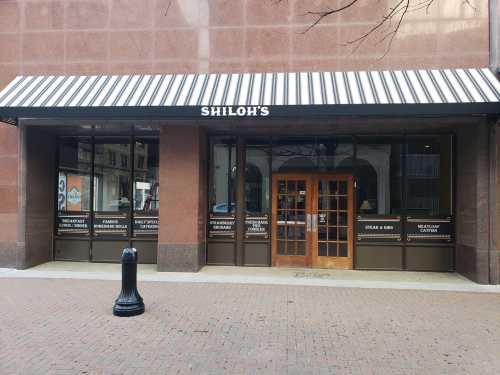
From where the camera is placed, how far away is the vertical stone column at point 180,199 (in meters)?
9.68

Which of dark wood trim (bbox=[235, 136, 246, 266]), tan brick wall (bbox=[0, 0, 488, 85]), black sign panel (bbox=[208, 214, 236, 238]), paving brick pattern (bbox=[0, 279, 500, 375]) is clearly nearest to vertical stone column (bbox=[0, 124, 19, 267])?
tan brick wall (bbox=[0, 0, 488, 85])

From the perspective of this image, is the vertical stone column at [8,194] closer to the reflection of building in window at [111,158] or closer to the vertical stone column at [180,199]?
the reflection of building in window at [111,158]

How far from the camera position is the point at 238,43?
32.2 ft

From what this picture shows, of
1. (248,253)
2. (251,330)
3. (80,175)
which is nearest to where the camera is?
(251,330)

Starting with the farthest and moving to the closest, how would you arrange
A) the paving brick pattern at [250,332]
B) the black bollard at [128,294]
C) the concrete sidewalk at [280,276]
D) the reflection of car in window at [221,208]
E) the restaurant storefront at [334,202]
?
the reflection of car in window at [221,208] → the restaurant storefront at [334,202] → the concrete sidewalk at [280,276] → the black bollard at [128,294] → the paving brick pattern at [250,332]

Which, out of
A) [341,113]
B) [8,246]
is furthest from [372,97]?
[8,246]

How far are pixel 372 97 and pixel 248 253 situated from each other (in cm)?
476

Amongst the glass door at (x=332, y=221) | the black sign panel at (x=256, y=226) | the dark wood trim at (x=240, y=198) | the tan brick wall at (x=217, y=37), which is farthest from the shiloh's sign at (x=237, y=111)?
the black sign panel at (x=256, y=226)

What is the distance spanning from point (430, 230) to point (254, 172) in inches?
178

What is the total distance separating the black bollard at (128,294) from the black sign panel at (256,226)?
4270 millimetres

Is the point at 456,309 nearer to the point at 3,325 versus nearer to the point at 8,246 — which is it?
the point at 3,325

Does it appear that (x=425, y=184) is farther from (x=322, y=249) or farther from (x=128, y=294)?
(x=128, y=294)

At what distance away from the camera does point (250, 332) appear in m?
5.61

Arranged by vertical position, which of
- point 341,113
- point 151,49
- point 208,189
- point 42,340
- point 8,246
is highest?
point 151,49
